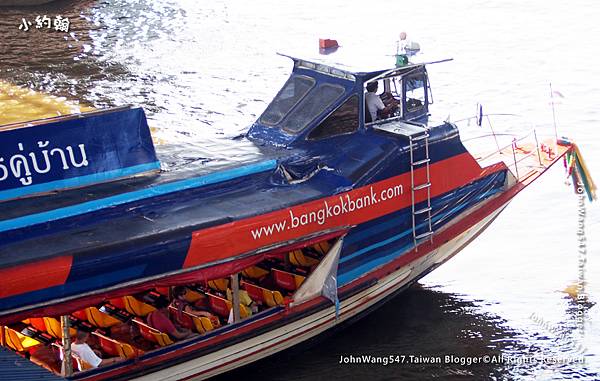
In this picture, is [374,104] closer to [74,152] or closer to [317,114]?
[317,114]

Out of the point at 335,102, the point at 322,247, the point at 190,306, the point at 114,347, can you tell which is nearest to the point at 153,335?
the point at 114,347

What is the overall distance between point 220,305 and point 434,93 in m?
16.4

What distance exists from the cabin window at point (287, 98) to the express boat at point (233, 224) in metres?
0.02

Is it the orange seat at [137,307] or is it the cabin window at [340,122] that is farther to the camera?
the cabin window at [340,122]

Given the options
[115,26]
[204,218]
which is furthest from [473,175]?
[115,26]

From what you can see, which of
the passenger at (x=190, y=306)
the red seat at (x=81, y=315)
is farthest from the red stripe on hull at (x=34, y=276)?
the passenger at (x=190, y=306)

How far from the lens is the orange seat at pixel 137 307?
1432 centimetres

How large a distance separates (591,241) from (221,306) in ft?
29.8

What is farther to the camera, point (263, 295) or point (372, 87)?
point (372, 87)

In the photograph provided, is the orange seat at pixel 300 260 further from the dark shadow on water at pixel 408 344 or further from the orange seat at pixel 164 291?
the orange seat at pixel 164 291

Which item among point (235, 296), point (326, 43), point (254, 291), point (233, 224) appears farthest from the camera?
point (326, 43)

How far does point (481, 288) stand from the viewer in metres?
18.4

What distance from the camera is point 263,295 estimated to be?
583 inches

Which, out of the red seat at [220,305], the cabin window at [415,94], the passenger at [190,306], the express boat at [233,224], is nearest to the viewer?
the express boat at [233,224]
